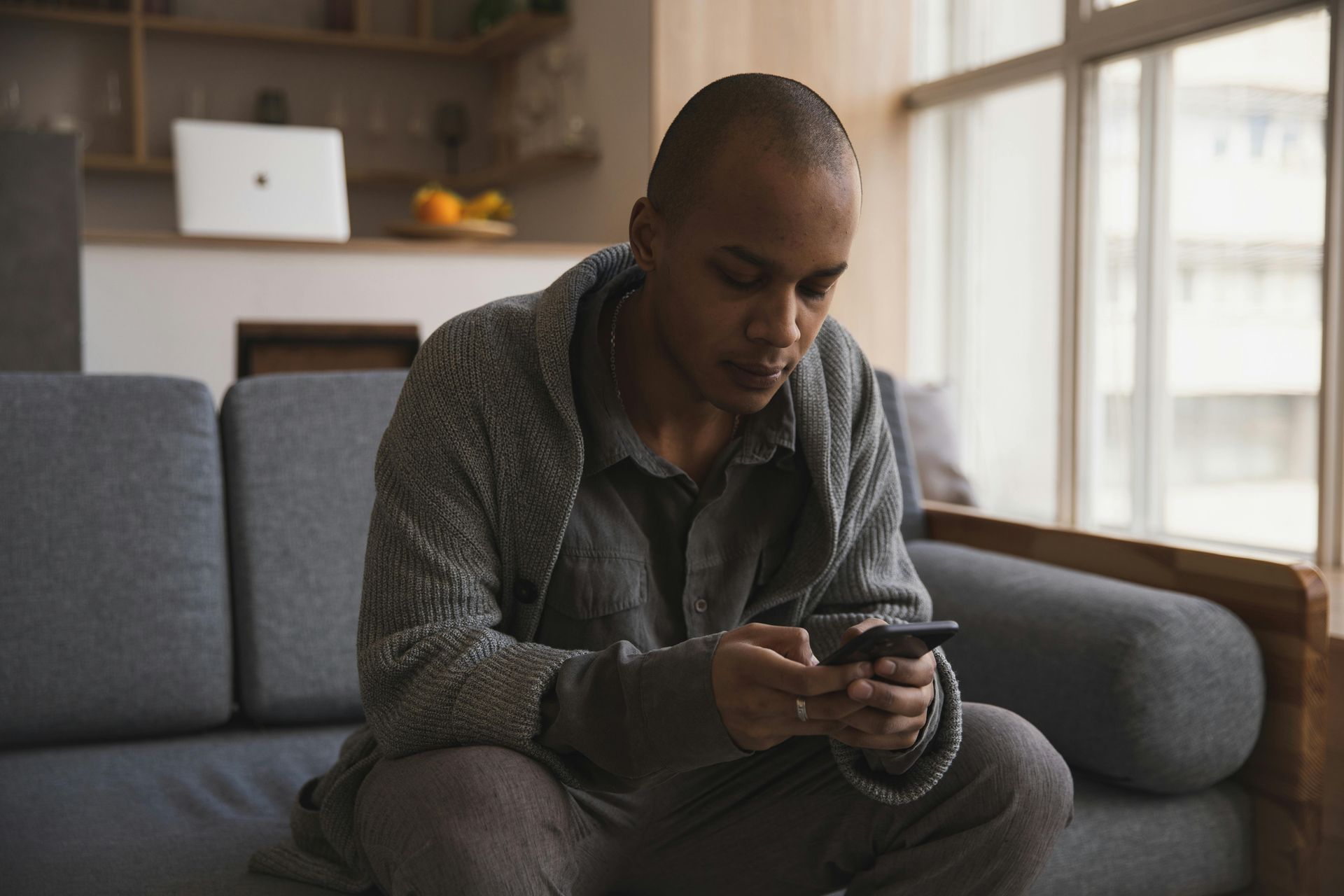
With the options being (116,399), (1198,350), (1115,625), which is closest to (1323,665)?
(1115,625)

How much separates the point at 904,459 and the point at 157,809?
4.14ft

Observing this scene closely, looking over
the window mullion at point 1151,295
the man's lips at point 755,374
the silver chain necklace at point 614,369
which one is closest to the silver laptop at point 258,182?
the window mullion at point 1151,295

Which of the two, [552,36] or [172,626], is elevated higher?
[552,36]

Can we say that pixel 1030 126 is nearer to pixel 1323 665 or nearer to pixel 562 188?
pixel 562 188

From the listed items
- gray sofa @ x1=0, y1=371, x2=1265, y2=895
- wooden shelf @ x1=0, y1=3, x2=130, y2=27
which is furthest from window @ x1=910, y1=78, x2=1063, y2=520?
wooden shelf @ x1=0, y1=3, x2=130, y2=27

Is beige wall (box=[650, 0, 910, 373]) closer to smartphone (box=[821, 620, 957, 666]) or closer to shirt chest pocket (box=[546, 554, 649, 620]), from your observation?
shirt chest pocket (box=[546, 554, 649, 620])

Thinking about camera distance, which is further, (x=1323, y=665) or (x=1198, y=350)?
(x=1198, y=350)

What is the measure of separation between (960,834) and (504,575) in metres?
0.47

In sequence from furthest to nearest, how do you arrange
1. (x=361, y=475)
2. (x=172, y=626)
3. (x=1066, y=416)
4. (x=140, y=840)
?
(x=1066, y=416) → (x=361, y=475) → (x=172, y=626) → (x=140, y=840)

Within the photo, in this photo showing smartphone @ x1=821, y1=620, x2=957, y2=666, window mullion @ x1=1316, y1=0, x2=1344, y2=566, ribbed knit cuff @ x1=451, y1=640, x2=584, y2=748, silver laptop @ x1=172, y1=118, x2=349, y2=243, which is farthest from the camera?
silver laptop @ x1=172, y1=118, x2=349, y2=243

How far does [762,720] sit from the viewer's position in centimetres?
103

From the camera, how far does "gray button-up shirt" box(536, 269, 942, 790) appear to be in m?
1.09

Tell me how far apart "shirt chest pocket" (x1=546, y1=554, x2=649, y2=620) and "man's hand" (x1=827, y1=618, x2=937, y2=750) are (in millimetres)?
262

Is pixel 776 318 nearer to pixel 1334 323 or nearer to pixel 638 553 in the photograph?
pixel 638 553
